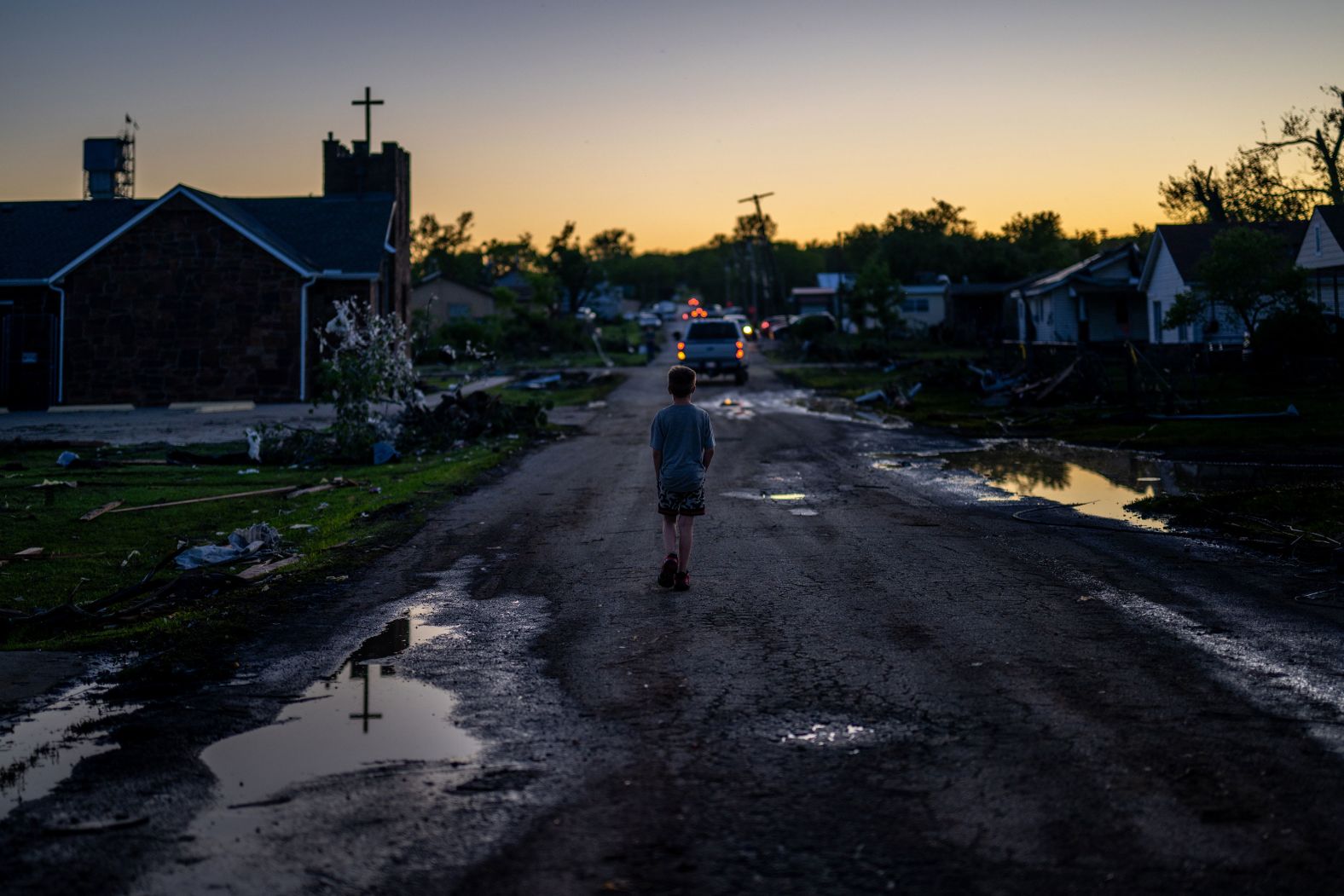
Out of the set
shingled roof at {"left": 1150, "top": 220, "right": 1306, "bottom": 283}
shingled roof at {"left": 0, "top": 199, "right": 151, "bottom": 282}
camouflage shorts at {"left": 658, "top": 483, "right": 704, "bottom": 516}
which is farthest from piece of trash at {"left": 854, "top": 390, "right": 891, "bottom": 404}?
shingled roof at {"left": 0, "top": 199, "right": 151, "bottom": 282}

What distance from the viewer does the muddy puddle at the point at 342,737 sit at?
466 centimetres

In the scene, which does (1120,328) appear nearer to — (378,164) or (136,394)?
(378,164)

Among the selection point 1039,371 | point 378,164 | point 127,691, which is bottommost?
point 127,691

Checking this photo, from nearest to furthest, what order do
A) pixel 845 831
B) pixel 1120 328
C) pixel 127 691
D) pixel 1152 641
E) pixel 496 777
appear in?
1. pixel 845 831
2. pixel 496 777
3. pixel 127 691
4. pixel 1152 641
5. pixel 1120 328

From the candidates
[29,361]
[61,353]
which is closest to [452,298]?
[61,353]

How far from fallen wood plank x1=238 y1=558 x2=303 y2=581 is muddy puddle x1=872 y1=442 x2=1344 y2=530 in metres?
7.68

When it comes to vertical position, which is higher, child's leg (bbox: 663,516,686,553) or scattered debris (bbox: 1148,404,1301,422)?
scattered debris (bbox: 1148,404,1301,422)

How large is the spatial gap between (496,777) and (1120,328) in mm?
53934

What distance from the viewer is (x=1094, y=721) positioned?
16.6 ft

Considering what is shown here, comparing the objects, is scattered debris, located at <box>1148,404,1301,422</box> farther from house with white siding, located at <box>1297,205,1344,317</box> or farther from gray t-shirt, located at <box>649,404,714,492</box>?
house with white siding, located at <box>1297,205,1344,317</box>

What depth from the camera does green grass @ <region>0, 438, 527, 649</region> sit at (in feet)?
24.5

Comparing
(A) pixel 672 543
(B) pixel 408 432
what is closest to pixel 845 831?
(A) pixel 672 543

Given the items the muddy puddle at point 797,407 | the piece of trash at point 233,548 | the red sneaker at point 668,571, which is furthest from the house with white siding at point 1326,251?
the piece of trash at point 233,548

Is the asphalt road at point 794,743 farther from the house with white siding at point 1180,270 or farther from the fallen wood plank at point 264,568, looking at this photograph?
the house with white siding at point 1180,270
